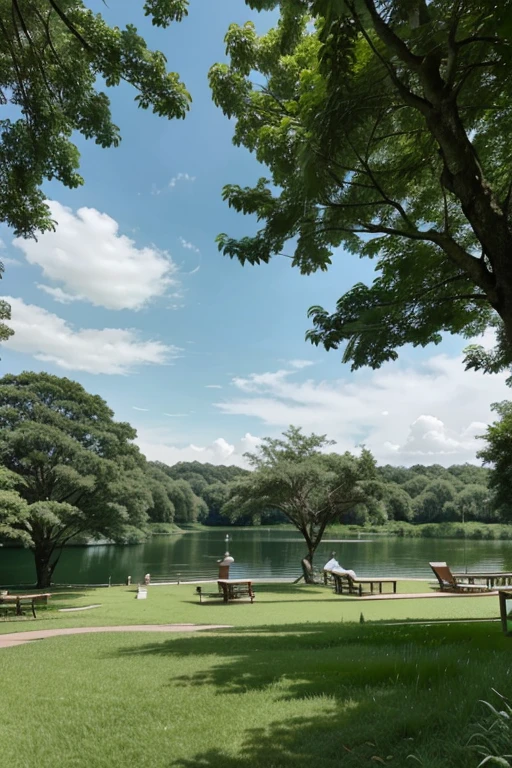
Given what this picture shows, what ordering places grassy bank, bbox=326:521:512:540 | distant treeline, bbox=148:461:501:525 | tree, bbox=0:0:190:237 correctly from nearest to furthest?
tree, bbox=0:0:190:237 → grassy bank, bbox=326:521:512:540 → distant treeline, bbox=148:461:501:525

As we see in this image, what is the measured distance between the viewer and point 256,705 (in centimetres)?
426

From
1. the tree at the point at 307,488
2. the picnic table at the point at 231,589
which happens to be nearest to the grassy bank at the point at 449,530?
the tree at the point at 307,488

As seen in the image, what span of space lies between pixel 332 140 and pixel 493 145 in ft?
8.46

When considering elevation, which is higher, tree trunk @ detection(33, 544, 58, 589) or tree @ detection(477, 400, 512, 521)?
tree @ detection(477, 400, 512, 521)

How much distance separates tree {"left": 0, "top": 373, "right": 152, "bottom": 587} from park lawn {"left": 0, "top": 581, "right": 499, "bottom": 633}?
6068 millimetres

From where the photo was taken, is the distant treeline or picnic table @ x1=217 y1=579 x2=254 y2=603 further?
the distant treeline

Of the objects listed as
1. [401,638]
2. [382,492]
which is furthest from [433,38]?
[382,492]

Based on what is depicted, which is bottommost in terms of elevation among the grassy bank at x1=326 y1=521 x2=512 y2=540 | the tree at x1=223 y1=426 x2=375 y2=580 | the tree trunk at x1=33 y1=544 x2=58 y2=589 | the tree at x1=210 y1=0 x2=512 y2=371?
the grassy bank at x1=326 y1=521 x2=512 y2=540

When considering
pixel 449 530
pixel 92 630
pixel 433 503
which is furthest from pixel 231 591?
pixel 433 503

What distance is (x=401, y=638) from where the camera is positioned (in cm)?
714

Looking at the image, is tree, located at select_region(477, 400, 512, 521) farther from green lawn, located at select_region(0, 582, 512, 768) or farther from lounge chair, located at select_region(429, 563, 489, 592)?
green lawn, located at select_region(0, 582, 512, 768)

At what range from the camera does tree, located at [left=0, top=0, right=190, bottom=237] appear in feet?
19.3

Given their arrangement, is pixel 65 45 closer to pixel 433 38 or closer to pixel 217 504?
pixel 433 38

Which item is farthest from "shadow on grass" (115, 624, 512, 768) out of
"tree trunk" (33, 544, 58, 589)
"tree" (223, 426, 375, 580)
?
"tree trunk" (33, 544, 58, 589)
